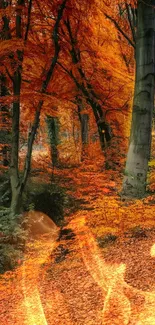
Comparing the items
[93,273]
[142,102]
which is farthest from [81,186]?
[93,273]

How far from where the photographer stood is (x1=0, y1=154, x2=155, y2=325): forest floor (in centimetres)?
387

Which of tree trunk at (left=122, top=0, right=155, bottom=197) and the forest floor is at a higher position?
tree trunk at (left=122, top=0, right=155, bottom=197)

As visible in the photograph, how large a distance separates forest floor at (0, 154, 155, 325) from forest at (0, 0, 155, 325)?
19mm

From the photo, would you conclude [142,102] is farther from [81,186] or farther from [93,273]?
[93,273]

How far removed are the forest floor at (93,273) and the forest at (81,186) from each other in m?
0.02

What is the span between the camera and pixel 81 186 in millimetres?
10273

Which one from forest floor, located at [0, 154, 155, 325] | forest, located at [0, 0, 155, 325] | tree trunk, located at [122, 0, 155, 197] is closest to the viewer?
forest floor, located at [0, 154, 155, 325]

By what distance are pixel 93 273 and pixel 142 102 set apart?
4.38m

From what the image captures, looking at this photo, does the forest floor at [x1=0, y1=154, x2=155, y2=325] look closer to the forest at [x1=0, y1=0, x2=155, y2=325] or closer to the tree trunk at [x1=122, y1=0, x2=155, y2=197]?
the forest at [x1=0, y1=0, x2=155, y2=325]

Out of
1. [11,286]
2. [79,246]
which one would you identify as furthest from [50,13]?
[11,286]

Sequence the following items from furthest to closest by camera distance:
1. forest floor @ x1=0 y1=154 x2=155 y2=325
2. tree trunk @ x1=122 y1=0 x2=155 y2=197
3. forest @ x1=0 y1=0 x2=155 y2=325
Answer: tree trunk @ x1=122 y1=0 x2=155 y2=197, forest @ x1=0 y1=0 x2=155 y2=325, forest floor @ x1=0 y1=154 x2=155 y2=325

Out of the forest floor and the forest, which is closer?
the forest floor

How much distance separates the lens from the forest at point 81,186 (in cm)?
429

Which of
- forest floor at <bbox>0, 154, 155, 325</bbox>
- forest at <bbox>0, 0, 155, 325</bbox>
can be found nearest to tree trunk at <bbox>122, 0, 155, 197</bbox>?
forest at <bbox>0, 0, 155, 325</bbox>
